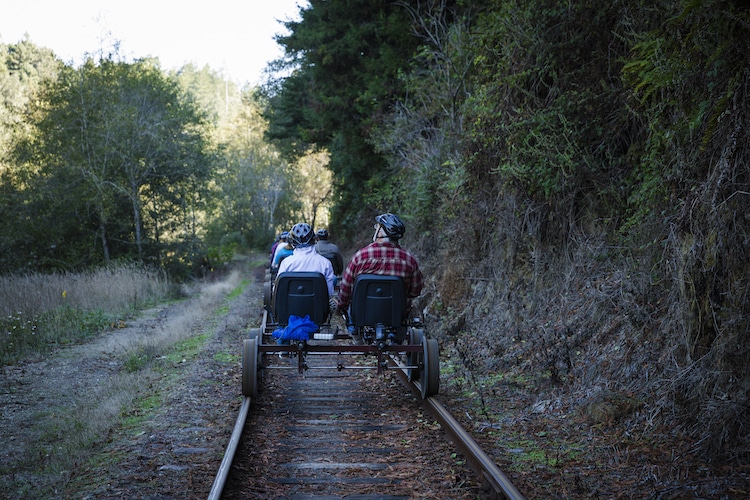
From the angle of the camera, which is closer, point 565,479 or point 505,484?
point 505,484

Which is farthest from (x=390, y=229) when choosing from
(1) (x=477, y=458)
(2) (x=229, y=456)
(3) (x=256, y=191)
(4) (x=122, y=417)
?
(3) (x=256, y=191)

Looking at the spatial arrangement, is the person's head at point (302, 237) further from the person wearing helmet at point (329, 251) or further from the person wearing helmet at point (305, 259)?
the person wearing helmet at point (329, 251)

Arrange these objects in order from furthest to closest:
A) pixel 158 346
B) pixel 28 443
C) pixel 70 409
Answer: pixel 158 346
pixel 70 409
pixel 28 443

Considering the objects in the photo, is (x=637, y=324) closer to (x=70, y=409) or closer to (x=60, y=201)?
(x=70, y=409)

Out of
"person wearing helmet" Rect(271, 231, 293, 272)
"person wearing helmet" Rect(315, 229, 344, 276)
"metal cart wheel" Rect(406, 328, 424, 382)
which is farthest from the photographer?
"person wearing helmet" Rect(315, 229, 344, 276)

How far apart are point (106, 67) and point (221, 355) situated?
68.1 feet

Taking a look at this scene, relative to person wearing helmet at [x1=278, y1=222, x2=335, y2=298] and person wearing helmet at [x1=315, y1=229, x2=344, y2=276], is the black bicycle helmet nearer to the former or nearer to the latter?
person wearing helmet at [x1=278, y1=222, x2=335, y2=298]

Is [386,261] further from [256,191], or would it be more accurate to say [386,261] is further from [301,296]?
[256,191]

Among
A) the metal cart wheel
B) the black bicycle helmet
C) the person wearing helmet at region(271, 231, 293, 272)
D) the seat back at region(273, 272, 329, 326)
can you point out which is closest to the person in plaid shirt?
the black bicycle helmet

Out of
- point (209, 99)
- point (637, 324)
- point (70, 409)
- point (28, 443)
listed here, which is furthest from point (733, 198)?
point (209, 99)

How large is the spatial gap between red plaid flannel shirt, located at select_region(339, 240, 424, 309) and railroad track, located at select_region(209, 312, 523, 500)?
4.45ft

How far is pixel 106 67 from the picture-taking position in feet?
90.9

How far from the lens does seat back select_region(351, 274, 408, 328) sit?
7.55m

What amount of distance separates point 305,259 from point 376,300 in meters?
1.19
